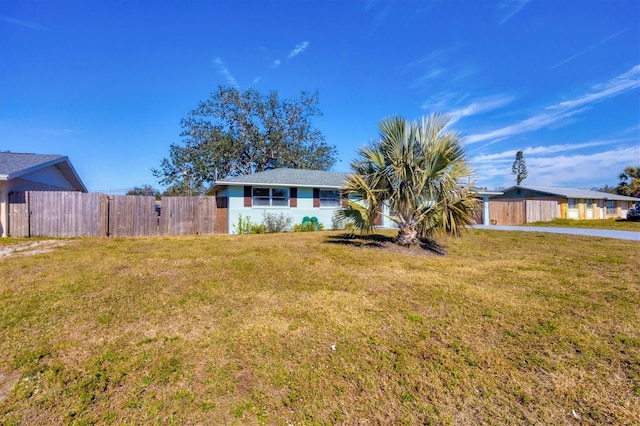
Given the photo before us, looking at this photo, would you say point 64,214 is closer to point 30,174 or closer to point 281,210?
point 30,174

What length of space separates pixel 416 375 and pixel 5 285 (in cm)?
679

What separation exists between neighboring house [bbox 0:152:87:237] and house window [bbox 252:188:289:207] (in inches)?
369

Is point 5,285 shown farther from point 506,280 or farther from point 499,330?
point 506,280

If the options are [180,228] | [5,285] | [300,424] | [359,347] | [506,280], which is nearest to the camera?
[300,424]

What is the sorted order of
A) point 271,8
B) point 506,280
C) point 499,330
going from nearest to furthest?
point 499,330 → point 506,280 → point 271,8

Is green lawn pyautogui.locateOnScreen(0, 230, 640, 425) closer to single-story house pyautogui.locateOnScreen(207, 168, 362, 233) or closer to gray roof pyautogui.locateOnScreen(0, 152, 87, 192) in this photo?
gray roof pyautogui.locateOnScreen(0, 152, 87, 192)

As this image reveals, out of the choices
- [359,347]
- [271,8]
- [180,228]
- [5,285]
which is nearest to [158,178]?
[180,228]

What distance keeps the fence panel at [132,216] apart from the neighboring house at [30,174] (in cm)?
325

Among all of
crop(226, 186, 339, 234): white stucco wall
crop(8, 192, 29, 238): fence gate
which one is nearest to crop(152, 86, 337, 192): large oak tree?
crop(226, 186, 339, 234): white stucco wall

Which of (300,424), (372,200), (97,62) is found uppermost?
(97,62)

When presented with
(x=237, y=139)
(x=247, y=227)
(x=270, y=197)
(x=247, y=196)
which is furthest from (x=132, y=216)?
(x=237, y=139)

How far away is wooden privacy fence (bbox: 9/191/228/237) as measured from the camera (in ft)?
40.4

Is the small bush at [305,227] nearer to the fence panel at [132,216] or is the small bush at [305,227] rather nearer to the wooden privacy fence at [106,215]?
the wooden privacy fence at [106,215]

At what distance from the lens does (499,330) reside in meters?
3.76
